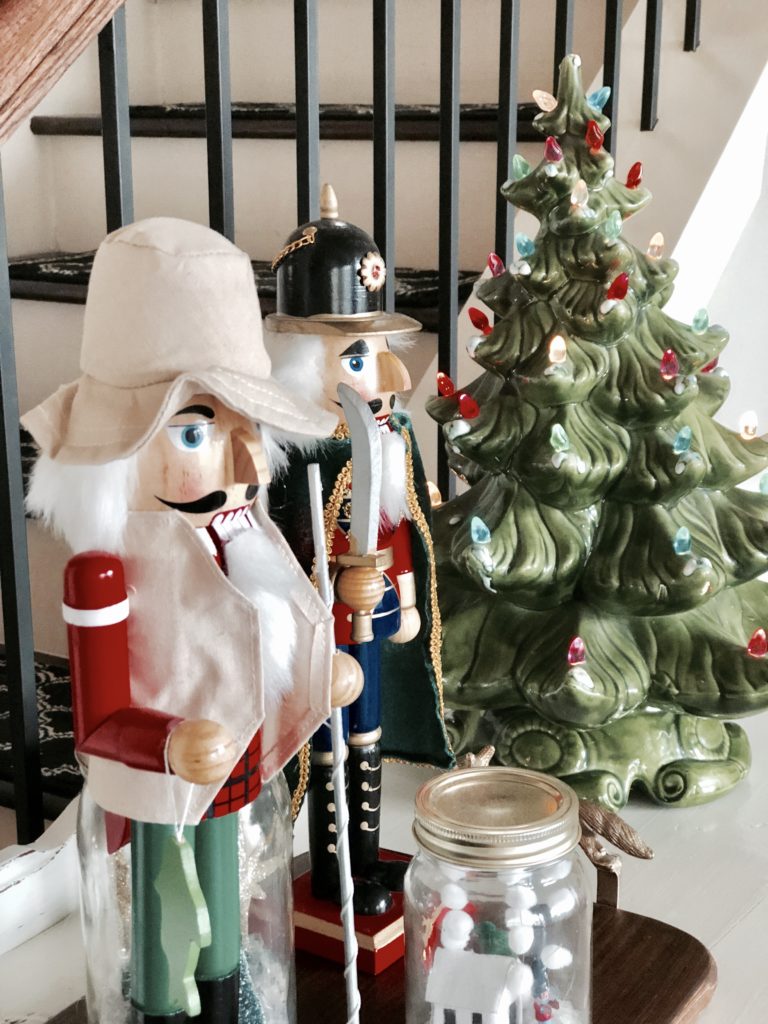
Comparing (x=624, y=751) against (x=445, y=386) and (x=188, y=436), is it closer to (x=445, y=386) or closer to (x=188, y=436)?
(x=445, y=386)

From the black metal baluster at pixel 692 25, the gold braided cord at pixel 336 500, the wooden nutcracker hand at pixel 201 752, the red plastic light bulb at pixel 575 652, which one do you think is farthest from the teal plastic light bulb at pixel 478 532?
the black metal baluster at pixel 692 25

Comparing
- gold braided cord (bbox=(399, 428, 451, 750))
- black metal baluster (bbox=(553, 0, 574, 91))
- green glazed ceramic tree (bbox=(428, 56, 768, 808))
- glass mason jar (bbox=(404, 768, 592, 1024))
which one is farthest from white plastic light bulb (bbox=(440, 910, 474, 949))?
black metal baluster (bbox=(553, 0, 574, 91))

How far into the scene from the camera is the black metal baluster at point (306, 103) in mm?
1035

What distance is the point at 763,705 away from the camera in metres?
1.04

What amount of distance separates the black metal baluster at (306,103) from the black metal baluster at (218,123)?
7 centimetres

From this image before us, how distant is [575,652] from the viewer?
3.25ft

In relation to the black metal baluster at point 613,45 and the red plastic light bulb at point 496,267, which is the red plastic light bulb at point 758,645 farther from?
the black metal baluster at point 613,45

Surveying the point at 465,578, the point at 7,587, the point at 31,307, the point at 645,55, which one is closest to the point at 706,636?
the point at 465,578

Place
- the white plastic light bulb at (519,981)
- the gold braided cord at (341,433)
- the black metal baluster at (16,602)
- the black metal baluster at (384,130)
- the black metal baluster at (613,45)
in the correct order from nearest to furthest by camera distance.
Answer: the white plastic light bulb at (519,981) < the gold braided cord at (341,433) < the black metal baluster at (16,602) < the black metal baluster at (384,130) < the black metal baluster at (613,45)

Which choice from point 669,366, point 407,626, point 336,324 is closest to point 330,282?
point 336,324

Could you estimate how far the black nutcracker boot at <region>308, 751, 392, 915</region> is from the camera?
84cm

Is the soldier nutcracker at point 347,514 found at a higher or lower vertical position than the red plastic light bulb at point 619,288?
lower

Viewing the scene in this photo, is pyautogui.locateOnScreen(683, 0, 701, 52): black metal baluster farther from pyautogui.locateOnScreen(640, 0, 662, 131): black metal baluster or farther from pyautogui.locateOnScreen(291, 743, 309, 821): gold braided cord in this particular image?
pyautogui.locateOnScreen(291, 743, 309, 821): gold braided cord

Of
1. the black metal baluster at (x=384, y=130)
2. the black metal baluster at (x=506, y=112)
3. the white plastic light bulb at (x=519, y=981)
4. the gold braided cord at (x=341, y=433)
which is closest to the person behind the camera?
the white plastic light bulb at (x=519, y=981)
